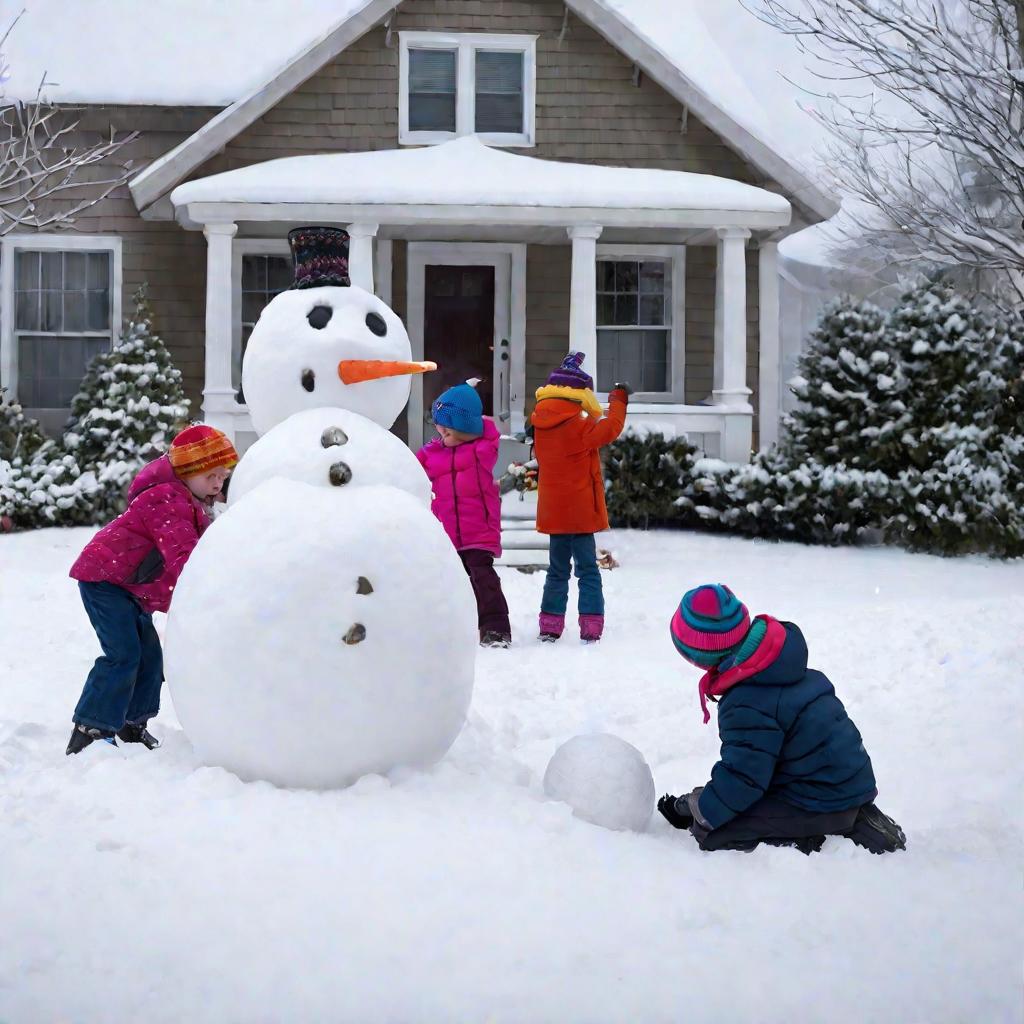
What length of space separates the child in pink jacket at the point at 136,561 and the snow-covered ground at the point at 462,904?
29cm

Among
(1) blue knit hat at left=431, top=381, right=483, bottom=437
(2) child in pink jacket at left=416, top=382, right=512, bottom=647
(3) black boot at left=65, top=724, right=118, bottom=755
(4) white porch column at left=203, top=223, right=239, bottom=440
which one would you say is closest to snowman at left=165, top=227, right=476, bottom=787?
(3) black boot at left=65, top=724, right=118, bottom=755

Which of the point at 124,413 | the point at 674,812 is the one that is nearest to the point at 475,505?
the point at 674,812

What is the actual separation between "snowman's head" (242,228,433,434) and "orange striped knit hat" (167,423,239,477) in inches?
11.0

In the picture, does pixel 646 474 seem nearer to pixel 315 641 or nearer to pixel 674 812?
pixel 674 812

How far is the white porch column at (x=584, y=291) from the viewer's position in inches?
473

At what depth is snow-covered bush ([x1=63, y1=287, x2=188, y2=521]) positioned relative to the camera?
39.0ft

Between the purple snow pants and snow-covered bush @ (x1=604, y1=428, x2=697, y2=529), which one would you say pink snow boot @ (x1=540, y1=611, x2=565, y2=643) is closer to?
the purple snow pants

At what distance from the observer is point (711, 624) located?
3652 mm

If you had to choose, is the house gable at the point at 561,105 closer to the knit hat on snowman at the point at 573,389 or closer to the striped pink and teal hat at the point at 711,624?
the knit hat on snowman at the point at 573,389

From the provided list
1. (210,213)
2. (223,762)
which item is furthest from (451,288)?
(223,762)

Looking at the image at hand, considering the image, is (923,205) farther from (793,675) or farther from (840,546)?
(793,675)

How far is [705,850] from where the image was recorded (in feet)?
12.2

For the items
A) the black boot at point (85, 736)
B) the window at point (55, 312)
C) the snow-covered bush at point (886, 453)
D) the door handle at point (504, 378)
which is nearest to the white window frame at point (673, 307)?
the door handle at point (504, 378)

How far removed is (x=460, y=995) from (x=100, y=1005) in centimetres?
78
